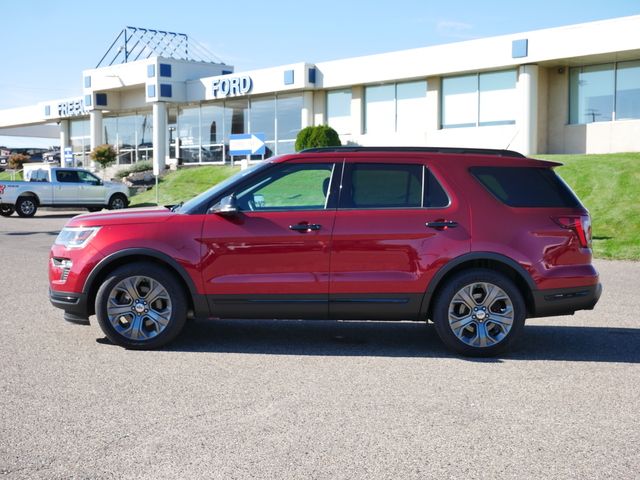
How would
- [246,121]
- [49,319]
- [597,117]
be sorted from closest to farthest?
[49,319], [597,117], [246,121]

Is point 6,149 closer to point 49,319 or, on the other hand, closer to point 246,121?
point 246,121

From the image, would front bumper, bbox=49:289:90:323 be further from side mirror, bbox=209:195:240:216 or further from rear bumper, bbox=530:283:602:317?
rear bumper, bbox=530:283:602:317

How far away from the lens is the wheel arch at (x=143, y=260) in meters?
6.91

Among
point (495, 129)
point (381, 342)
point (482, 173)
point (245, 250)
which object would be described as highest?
point (495, 129)

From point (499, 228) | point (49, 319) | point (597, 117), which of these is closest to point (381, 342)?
point (499, 228)

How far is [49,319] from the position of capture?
335 inches

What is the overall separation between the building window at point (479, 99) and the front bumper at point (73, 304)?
2520cm

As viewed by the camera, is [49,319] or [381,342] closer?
[381,342]

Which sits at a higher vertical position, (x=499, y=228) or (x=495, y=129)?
(x=495, y=129)

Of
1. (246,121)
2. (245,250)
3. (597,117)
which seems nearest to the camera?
(245,250)

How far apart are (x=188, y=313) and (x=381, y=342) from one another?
1.92 meters

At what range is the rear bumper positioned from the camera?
22.7 feet

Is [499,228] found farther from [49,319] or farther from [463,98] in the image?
[463,98]

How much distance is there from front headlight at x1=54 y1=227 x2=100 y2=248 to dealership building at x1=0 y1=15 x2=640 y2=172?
1749cm
